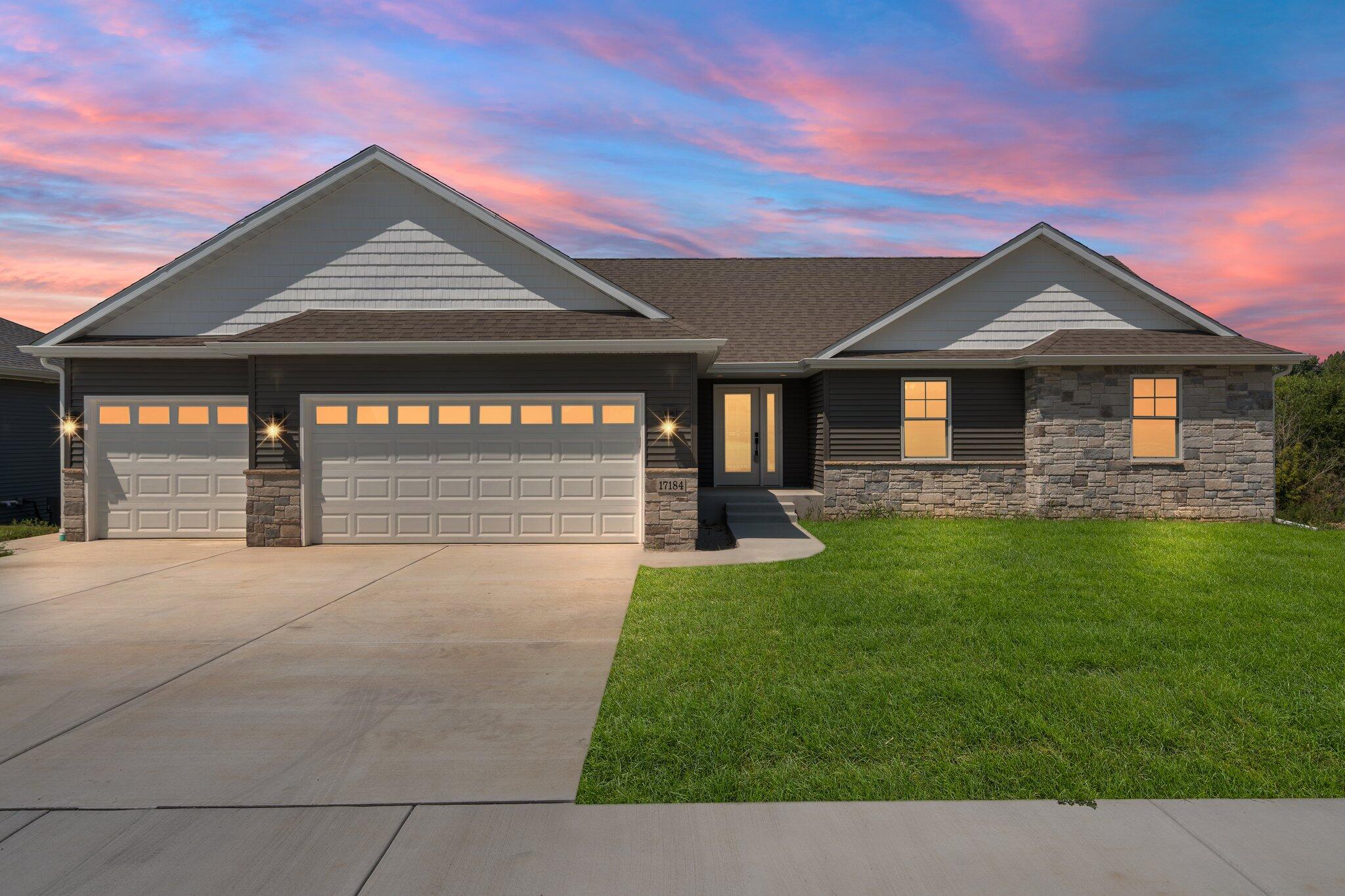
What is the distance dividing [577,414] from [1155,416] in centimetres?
1137

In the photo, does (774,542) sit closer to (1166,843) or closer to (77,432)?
(1166,843)

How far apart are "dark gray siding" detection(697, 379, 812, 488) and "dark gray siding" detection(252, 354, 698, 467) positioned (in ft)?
15.7

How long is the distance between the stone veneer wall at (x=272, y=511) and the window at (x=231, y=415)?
1396 mm

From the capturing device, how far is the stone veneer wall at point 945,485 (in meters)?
16.2

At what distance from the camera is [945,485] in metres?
16.2

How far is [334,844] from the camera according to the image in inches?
141

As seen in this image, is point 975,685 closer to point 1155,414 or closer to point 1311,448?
Result: point 1155,414

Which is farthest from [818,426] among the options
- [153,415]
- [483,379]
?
[153,415]

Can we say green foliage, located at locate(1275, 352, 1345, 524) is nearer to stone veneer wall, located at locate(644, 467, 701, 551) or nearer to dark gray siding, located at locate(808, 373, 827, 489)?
dark gray siding, located at locate(808, 373, 827, 489)

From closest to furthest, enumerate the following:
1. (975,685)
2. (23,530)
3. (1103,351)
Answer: (975,685) → (1103,351) → (23,530)

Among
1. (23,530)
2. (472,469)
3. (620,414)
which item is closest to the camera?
(620,414)

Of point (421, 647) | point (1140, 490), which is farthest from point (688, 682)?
point (1140, 490)

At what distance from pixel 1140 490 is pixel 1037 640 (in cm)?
1095

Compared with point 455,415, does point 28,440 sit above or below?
below
